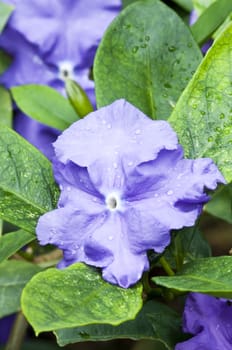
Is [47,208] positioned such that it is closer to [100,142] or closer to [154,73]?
[100,142]

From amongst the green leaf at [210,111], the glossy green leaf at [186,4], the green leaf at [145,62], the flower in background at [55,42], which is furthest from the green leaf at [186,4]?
the green leaf at [210,111]

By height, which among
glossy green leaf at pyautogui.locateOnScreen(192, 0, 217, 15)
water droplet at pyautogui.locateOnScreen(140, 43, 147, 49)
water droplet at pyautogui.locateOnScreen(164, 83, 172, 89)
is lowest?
water droplet at pyautogui.locateOnScreen(164, 83, 172, 89)

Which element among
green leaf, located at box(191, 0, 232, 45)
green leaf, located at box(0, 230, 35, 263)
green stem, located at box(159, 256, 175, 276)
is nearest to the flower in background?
green leaf, located at box(191, 0, 232, 45)

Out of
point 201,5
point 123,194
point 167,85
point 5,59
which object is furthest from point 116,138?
point 5,59

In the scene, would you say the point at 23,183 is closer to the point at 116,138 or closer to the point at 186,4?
the point at 116,138

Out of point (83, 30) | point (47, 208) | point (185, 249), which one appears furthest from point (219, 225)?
point (47, 208)

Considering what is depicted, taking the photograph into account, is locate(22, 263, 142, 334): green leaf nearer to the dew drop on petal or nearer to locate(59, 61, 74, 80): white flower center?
the dew drop on petal
